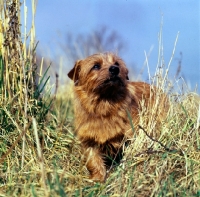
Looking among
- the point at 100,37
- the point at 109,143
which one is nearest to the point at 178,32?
the point at 109,143

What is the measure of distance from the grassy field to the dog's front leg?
0.11 m

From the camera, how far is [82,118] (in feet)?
15.4

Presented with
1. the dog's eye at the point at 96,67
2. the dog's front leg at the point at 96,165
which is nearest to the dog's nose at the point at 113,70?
the dog's eye at the point at 96,67

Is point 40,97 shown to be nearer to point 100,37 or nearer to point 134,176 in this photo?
point 134,176

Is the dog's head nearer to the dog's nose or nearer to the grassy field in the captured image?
the dog's nose

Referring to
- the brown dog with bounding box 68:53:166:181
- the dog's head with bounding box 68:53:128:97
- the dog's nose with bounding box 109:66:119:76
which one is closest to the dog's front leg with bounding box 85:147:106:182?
the brown dog with bounding box 68:53:166:181

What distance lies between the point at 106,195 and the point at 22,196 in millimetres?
686

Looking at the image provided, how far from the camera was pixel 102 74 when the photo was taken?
4352 millimetres

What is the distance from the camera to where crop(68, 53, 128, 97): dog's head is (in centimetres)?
434

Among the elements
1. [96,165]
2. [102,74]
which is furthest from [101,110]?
[96,165]

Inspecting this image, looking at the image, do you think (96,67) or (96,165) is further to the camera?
(96,67)

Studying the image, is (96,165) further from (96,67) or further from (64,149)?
(96,67)

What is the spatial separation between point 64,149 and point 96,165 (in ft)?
2.14

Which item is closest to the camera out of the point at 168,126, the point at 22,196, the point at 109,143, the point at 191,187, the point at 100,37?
the point at 22,196
